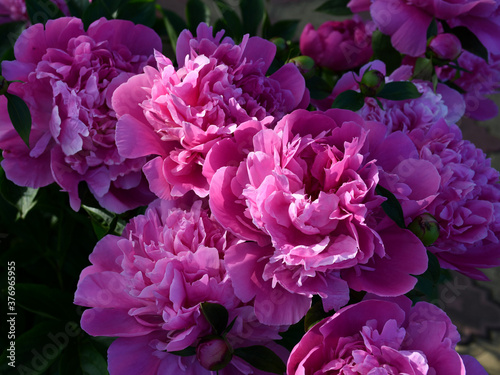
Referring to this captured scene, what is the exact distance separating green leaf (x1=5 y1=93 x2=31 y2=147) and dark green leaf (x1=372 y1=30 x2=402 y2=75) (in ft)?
1.34

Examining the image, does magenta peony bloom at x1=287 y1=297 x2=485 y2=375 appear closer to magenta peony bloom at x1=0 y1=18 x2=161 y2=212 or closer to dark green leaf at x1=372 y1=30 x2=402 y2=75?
magenta peony bloom at x1=0 y1=18 x2=161 y2=212

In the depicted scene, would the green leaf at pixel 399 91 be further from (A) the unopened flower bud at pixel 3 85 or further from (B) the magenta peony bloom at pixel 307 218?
(A) the unopened flower bud at pixel 3 85

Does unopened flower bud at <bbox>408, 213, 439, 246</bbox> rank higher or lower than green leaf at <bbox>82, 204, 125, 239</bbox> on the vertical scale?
higher

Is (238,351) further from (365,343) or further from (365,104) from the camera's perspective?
(365,104)

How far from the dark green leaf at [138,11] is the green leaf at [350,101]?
1.00 feet

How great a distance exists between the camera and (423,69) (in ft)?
1.97

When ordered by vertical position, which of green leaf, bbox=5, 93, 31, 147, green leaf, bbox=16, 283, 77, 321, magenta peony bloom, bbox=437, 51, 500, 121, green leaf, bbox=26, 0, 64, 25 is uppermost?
green leaf, bbox=26, 0, 64, 25

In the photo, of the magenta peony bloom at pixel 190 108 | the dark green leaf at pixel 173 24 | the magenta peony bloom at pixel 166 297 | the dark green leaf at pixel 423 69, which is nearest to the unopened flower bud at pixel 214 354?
the magenta peony bloom at pixel 166 297

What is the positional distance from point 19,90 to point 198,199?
0.66ft

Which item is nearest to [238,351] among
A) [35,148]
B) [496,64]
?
[35,148]

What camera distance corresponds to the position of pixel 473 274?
1.64 feet

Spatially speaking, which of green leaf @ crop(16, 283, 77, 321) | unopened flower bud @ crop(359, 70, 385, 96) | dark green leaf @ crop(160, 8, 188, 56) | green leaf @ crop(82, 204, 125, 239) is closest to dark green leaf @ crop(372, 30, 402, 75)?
unopened flower bud @ crop(359, 70, 385, 96)

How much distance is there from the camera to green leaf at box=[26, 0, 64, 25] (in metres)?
0.60

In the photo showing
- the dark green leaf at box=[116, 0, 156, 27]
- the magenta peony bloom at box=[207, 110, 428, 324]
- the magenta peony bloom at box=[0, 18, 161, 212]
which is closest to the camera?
the magenta peony bloom at box=[207, 110, 428, 324]
